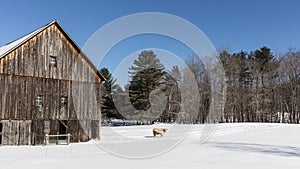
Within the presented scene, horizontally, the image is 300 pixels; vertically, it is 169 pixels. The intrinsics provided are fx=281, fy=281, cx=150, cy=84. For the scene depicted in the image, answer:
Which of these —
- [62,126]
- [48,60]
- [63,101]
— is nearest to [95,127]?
[62,126]

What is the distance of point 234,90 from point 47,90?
33761 mm

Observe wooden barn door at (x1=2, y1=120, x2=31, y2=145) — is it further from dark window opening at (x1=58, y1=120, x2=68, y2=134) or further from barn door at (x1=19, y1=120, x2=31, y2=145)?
dark window opening at (x1=58, y1=120, x2=68, y2=134)

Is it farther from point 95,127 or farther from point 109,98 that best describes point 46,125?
point 109,98

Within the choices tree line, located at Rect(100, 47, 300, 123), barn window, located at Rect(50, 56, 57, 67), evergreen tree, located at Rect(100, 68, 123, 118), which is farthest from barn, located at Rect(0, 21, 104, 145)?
evergreen tree, located at Rect(100, 68, 123, 118)

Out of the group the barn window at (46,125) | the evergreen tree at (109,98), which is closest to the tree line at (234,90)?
the evergreen tree at (109,98)

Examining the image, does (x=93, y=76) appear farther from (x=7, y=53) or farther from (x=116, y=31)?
(x=116, y=31)

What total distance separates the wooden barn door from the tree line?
26957 millimetres

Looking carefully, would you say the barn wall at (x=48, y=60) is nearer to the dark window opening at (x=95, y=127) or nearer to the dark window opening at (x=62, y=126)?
the dark window opening at (x=62, y=126)

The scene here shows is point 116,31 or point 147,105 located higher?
point 116,31

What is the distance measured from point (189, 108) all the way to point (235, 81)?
1000 cm

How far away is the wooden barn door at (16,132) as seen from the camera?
809 inches

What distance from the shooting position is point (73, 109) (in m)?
23.8

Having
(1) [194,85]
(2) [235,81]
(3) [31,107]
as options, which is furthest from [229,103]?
(3) [31,107]

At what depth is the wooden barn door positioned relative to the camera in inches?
809
